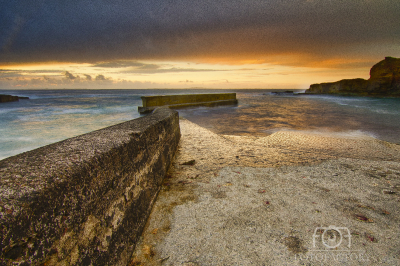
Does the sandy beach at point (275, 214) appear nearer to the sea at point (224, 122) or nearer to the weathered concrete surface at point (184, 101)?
the sea at point (224, 122)

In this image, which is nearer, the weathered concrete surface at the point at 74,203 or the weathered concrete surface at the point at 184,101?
the weathered concrete surface at the point at 74,203

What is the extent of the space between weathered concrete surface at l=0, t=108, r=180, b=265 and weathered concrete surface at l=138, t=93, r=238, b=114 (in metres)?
11.4

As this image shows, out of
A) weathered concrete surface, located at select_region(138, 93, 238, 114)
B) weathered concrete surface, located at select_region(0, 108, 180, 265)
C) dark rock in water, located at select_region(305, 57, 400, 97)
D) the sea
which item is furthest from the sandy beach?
dark rock in water, located at select_region(305, 57, 400, 97)

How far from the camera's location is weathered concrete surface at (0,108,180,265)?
708mm

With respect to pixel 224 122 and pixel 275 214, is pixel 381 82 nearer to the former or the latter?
pixel 224 122

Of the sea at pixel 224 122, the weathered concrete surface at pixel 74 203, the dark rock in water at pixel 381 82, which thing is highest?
the dark rock in water at pixel 381 82

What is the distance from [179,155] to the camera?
155 inches

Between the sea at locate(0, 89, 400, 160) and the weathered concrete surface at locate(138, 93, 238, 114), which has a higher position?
the weathered concrete surface at locate(138, 93, 238, 114)

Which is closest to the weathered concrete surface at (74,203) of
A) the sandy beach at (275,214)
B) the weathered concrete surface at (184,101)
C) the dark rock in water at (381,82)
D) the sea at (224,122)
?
the sandy beach at (275,214)

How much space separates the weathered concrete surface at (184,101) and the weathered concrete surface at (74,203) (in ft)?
37.5

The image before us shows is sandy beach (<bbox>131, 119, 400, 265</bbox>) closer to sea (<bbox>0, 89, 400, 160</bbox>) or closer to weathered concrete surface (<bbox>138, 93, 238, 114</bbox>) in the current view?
sea (<bbox>0, 89, 400, 160</bbox>)

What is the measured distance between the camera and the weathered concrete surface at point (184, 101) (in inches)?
510

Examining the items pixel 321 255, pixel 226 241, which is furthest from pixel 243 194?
pixel 321 255

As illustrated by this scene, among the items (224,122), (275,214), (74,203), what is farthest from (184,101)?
(74,203)
